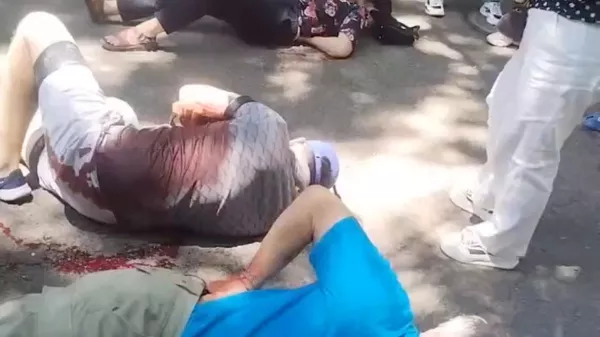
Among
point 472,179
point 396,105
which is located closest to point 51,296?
point 472,179

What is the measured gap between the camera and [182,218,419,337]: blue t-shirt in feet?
5.92

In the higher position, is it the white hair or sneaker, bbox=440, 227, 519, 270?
the white hair

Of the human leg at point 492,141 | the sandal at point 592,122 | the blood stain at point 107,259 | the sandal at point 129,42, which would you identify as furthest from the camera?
the sandal at point 129,42

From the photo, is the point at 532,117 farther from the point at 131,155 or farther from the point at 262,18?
the point at 262,18

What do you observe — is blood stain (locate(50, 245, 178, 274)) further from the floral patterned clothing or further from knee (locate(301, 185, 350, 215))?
the floral patterned clothing

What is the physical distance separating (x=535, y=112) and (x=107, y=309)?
1.26 meters

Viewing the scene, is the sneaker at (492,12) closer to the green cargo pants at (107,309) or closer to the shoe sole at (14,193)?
the shoe sole at (14,193)

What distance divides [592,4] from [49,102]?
1532mm

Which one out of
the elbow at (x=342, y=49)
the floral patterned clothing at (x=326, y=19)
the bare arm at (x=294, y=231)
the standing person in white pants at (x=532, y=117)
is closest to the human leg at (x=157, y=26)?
the floral patterned clothing at (x=326, y=19)

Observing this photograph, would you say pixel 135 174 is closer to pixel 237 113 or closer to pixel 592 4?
pixel 237 113

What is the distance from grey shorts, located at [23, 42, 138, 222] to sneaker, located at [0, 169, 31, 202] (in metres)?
0.07

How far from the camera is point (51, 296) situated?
1.89 metres

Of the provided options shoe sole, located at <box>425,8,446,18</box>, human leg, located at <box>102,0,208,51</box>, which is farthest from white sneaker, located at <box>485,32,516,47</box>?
human leg, located at <box>102,0,208,51</box>

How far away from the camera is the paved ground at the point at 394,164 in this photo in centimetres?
262
